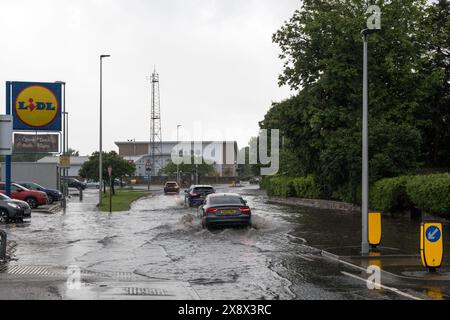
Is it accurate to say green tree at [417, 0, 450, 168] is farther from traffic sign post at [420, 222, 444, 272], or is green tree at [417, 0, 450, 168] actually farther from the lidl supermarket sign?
traffic sign post at [420, 222, 444, 272]

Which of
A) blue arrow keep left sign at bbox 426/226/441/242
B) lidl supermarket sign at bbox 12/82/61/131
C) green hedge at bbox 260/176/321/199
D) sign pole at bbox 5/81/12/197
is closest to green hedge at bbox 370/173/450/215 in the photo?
green hedge at bbox 260/176/321/199

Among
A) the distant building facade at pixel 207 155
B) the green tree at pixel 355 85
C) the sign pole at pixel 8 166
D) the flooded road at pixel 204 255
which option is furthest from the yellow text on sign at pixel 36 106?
the distant building facade at pixel 207 155

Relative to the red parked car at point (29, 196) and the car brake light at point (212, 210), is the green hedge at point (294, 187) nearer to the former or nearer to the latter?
the red parked car at point (29, 196)

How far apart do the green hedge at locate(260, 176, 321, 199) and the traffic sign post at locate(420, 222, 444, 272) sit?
30.6 m

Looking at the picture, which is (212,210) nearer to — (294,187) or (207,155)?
(294,187)

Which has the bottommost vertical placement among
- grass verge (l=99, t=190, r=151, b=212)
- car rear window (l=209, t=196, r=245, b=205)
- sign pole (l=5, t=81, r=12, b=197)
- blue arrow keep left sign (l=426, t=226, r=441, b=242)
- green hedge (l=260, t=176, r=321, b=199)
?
grass verge (l=99, t=190, r=151, b=212)

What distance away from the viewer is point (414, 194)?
86.6ft

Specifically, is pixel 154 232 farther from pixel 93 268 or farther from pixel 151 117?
pixel 151 117

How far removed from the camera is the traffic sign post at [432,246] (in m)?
12.5

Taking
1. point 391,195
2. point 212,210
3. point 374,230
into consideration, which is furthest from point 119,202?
point 374,230

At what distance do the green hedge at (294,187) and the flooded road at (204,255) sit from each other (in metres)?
17.1

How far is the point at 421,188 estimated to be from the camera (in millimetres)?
25625

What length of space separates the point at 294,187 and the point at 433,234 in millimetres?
35879

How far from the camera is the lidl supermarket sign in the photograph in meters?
27.7
